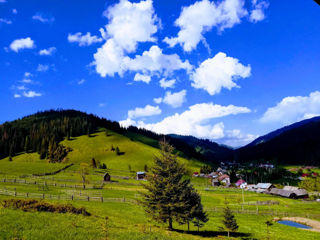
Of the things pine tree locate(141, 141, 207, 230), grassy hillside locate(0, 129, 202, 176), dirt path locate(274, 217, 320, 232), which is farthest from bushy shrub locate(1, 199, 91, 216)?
grassy hillside locate(0, 129, 202, 176)

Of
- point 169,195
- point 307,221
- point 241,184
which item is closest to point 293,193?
point 241,184

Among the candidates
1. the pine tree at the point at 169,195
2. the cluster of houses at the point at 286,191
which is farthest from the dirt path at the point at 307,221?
the cluster of houses at the point at 286,191

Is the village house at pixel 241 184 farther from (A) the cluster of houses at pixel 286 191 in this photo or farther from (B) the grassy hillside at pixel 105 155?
(B) the grassy hillside at pixel 105 155

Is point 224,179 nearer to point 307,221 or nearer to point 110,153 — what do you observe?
point 110,153

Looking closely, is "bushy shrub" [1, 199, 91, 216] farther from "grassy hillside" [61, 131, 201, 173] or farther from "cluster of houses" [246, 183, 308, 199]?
"grassy hillside" [61, 131, 201, 173]

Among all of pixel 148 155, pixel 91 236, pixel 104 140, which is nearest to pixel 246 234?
pixel 91 236

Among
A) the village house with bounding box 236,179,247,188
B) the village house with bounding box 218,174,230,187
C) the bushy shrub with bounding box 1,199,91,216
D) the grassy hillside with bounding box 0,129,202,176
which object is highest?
the grassy hillside with bounding box 0,129,202,176

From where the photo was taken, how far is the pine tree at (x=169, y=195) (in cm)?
2919

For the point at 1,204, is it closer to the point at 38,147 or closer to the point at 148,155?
the point at 148,155

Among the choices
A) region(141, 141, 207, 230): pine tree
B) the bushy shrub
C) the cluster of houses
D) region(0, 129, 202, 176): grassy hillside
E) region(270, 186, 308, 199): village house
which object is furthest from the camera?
region(0, 129, 202, 176): grassy hillside

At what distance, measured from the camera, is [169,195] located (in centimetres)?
2972

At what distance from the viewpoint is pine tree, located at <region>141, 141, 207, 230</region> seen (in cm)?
2919

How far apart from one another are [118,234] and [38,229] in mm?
8252

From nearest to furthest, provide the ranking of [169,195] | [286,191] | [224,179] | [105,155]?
[169,195]
[286,191]
[224,179]
[105,155]
